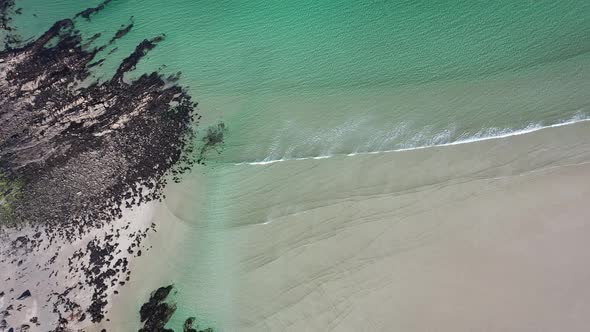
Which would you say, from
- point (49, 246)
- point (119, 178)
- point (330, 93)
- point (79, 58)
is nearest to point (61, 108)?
point (79, 58)

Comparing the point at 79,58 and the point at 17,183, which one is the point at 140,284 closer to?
the point at 17,183

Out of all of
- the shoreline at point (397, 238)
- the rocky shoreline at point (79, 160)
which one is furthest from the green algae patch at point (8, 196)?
the shoreline at point (397, 238)

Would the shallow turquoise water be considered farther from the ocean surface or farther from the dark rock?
the dark rock

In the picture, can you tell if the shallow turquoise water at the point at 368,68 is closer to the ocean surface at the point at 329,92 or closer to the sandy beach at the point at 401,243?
the ocean surface at the point at 329,92

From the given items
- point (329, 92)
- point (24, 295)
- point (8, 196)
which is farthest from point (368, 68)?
point (24, 295)

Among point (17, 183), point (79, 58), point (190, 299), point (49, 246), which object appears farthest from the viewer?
point (79, 58)

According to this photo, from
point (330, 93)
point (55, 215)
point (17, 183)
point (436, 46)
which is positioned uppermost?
point (436, 46)

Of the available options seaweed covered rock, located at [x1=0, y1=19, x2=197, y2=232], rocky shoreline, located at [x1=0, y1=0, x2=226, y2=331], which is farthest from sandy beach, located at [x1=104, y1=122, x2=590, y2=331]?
seaweed covered rock, located at [x1=0, y1=19, x2=197, y2=232]
